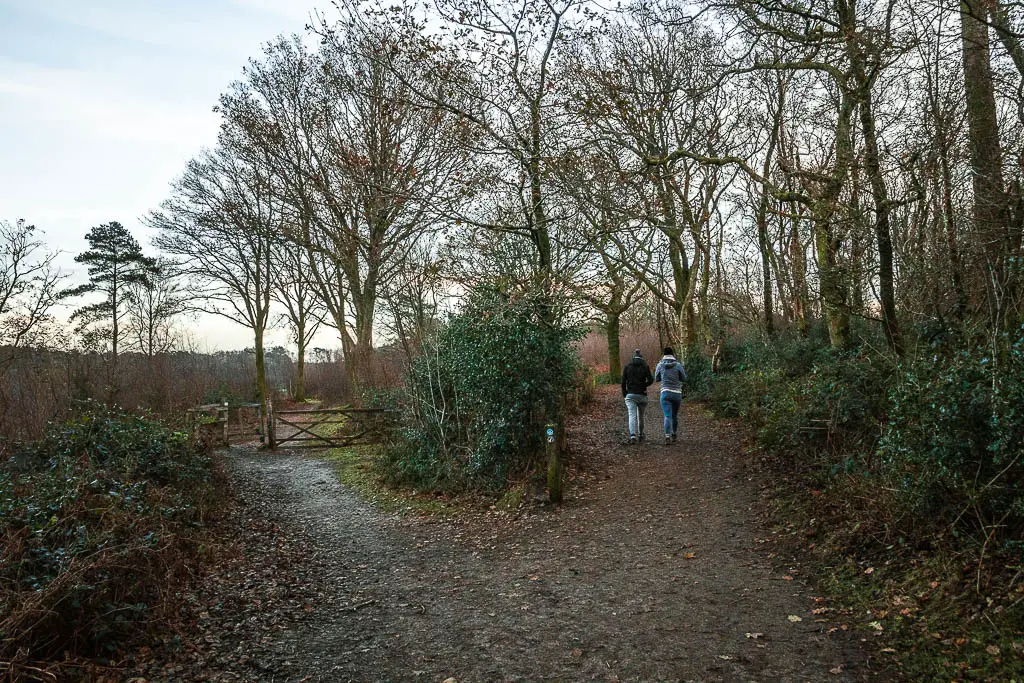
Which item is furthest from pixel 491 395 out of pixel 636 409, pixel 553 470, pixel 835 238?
pixel 835 238

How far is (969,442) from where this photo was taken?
206 inches

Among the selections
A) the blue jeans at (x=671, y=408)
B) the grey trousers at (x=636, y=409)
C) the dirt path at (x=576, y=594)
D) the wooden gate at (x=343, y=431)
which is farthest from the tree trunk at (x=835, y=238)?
the wooden gate at (x=343, y=431)

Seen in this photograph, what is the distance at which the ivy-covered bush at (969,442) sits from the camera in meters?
4.91

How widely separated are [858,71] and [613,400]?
12404mm

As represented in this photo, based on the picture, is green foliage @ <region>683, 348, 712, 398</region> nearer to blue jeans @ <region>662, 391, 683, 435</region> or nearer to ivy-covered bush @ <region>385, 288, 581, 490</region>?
blue jeans @ <region>662, 391, 683, 435</region>

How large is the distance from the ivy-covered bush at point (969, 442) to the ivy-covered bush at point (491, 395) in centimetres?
527

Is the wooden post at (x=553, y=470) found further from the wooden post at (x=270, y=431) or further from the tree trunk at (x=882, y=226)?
the wooden post at (x=270, y=431)

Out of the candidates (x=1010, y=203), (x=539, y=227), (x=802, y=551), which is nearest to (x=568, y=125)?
(x=539, y=227)

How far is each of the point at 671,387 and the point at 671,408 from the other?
1.63 ft

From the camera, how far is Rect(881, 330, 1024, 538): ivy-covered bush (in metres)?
4.91

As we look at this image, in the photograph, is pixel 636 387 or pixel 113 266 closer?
pixel 636 387

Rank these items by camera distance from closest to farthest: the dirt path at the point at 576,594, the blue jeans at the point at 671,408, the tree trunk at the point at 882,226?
the dirt path at the point at 576,594 → the tree trunk at the point at 882,226 → the blue jeans at the point at 671,408

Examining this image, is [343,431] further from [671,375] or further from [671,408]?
[671,375]

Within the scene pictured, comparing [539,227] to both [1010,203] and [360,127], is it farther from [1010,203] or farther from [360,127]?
[360,127]
